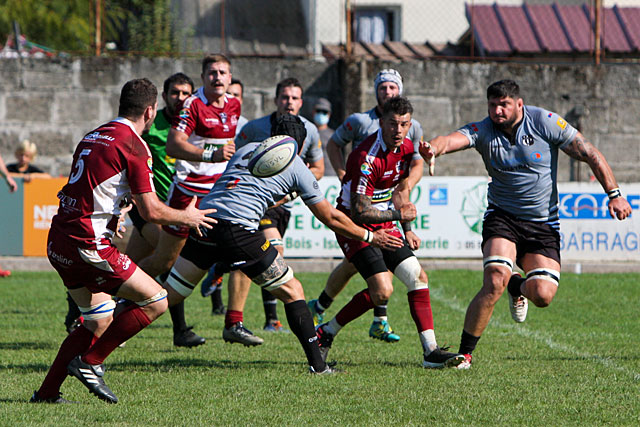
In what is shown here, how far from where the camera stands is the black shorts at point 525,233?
7301 mm

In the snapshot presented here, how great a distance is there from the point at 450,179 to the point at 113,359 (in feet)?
27.1

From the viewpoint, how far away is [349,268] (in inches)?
333

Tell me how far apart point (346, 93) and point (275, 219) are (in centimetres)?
782

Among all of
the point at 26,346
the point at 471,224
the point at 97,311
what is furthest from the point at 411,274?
the point at 471,224

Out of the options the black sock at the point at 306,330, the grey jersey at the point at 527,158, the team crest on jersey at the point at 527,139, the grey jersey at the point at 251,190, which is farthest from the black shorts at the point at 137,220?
the team crest on jersey at the point at 527,139

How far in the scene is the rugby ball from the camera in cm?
656

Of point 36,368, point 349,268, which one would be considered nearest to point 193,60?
point 349,268

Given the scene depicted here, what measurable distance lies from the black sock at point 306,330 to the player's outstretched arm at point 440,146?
1392 mm

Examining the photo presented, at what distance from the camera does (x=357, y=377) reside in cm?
664

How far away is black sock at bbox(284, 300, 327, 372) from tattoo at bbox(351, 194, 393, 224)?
3.02 feet

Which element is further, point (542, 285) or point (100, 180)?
point (542, 285)

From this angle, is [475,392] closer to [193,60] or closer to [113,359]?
[113,359]

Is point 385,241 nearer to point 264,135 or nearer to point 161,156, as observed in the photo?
point 264,135

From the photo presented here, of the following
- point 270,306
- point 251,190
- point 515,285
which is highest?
point 251,190
